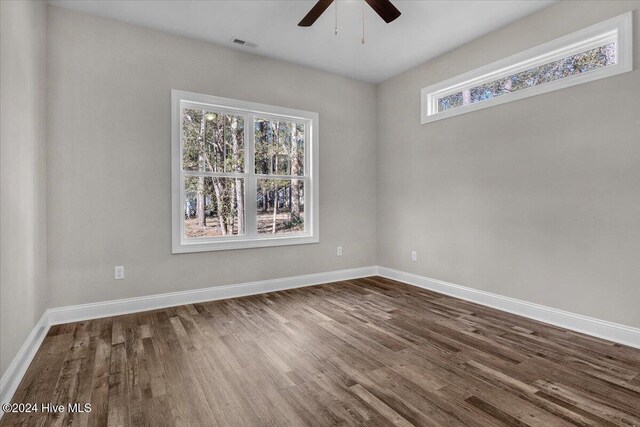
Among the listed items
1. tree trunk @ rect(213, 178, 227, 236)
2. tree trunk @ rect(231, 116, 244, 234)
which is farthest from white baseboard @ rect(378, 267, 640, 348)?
tree trunk @ rect(213, 178, 227, 236)

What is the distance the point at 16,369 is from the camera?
6.59ft

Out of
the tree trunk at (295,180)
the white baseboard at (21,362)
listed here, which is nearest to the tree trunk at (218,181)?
the tree trunk at (295,180)

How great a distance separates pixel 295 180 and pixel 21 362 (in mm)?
3177

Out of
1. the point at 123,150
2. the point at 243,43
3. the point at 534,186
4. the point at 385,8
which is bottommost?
the point at 534,186

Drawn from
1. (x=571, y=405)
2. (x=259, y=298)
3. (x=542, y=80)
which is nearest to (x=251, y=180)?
(x=259, y=298)

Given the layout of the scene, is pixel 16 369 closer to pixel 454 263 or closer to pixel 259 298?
pixel 259 298

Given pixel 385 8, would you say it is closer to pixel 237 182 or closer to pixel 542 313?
pixel 237 182

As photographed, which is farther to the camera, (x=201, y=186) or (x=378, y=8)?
(x=201, y=186)

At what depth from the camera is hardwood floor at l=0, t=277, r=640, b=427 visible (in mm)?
1713

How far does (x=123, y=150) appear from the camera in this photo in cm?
327

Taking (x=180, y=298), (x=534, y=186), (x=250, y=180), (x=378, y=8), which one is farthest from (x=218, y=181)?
(x=534, y=186)

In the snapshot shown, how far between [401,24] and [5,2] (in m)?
3.15

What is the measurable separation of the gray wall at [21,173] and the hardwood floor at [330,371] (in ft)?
1.34

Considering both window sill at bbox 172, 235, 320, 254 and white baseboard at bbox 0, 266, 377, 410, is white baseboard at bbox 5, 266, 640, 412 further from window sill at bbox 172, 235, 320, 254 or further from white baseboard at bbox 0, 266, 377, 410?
window sill at bbox 172, 235, 320, 254
